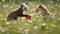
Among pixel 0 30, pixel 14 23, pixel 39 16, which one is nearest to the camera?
pixel 0 30

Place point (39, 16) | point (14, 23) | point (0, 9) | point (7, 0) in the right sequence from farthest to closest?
point (7, 0)
point (0, 9)
point (39, 16)
point (14, 23)

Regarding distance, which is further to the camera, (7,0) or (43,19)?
(7,0)

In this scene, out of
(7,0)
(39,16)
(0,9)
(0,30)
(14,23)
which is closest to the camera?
(0,30)

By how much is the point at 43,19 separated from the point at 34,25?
468 millimetres

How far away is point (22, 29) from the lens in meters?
4.32

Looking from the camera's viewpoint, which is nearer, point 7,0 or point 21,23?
point 21,23

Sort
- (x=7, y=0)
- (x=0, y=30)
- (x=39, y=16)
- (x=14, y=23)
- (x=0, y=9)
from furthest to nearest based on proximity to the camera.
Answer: (x=7, y=0)
(x=0, y=9)
(x=39, y=16)
(x=14, y=23)
(x=0, y=30)

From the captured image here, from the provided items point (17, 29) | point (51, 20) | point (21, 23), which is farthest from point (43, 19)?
point (17, 29)

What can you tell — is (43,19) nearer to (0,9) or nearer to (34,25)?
(34,25)

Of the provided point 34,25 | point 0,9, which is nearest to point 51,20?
point 34,25

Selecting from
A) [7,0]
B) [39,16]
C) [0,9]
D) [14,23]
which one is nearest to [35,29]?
[14,23]

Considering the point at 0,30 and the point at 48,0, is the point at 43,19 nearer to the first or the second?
the point at 0,30

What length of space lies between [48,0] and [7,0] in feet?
4.47

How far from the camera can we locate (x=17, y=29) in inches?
171
